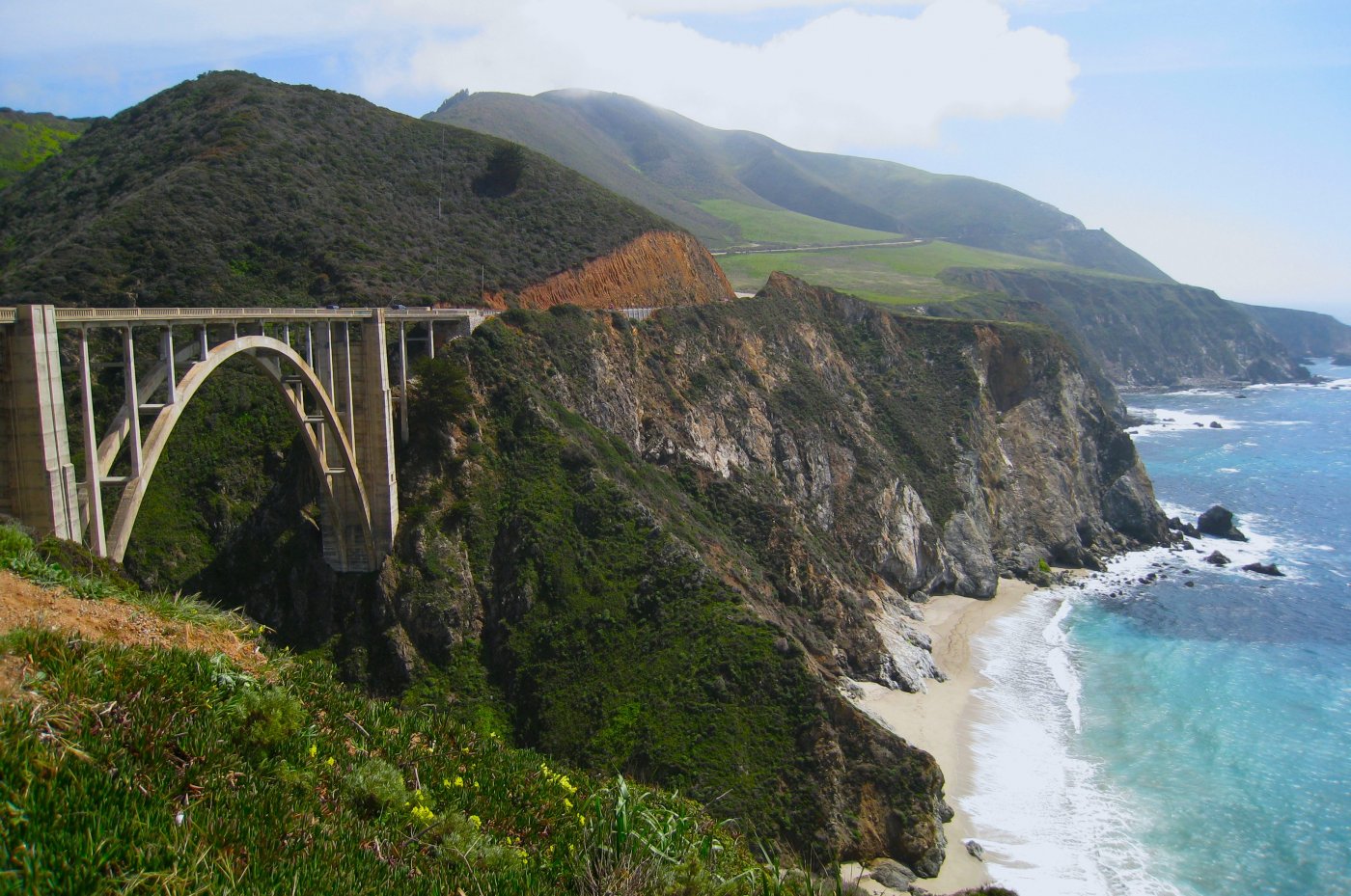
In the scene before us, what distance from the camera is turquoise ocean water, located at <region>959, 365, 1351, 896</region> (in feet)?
95.0

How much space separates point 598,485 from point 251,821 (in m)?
30.2

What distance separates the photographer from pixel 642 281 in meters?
56.4

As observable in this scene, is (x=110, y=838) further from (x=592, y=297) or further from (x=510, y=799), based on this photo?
(x=592, y=297)

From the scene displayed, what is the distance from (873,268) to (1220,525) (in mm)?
73994

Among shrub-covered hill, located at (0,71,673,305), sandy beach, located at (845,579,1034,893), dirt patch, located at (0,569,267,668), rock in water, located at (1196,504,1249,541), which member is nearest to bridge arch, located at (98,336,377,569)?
shrub-covered hill, located at (0,71,673,305)

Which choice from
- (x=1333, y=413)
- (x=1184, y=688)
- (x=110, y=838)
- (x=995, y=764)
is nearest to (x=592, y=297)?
(x=995, y=764)

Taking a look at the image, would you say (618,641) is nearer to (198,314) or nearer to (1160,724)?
(198,314)

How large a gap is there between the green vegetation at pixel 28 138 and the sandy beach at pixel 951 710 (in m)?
A: 65.7

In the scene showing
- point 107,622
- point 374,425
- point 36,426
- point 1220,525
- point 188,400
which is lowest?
point 1220,525

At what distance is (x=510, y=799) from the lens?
9734 mm

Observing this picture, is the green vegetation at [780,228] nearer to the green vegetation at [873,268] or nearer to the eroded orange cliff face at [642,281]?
the green vegetation at [873,268]

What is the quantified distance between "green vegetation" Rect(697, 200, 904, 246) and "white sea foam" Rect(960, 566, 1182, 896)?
112 metres

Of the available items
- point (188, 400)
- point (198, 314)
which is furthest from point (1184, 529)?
point (198, 314)

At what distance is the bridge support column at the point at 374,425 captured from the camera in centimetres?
3275
